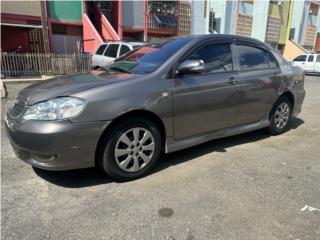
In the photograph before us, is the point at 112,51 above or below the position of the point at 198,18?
below

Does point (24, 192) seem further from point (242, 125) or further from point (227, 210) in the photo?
point (242, 125)

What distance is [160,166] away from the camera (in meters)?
3.95

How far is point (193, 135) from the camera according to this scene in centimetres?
399

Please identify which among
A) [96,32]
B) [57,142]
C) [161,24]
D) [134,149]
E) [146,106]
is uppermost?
[161,24]

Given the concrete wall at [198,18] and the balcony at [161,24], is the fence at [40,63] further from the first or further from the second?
the concrete wall at [198,18]

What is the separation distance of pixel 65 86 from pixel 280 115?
3749mm

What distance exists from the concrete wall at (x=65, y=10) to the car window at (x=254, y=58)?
548 inches

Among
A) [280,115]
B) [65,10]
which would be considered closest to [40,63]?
[65,10]

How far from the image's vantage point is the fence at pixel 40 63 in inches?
531

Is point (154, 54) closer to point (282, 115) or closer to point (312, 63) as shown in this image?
point (282, 115)

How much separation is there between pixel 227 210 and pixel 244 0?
2464cm

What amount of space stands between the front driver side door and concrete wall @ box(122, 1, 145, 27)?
14.5 m

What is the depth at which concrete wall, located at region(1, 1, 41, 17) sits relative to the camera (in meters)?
14.4

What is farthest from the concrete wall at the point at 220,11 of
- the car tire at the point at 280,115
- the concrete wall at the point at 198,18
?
the car tire at the point at 280,115
